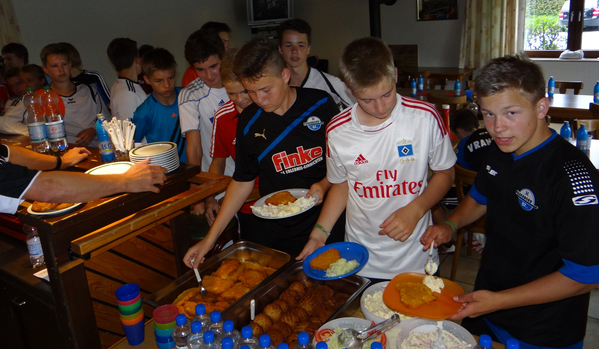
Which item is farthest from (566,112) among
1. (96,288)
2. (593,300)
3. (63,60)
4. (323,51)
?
(323,51)

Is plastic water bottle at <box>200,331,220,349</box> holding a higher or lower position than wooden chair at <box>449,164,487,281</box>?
higher

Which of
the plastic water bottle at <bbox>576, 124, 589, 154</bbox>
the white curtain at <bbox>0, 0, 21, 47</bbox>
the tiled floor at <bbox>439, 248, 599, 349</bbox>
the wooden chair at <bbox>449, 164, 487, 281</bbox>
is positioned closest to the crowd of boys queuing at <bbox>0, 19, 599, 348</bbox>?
the wooden chair at <bbox>449, 164, 487, 281</bbox>

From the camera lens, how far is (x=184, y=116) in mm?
2881

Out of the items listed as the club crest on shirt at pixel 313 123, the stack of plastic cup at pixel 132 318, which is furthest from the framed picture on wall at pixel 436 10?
the stack of plastic cup at pixel 132 318

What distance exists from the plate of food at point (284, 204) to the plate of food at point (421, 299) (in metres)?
0.58

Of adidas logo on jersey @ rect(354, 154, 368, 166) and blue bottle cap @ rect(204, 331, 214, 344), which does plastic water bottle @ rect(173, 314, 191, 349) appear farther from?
adidas logo on jersey @ rect(354, 154, 368, 166)

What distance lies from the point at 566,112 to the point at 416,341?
418 cm

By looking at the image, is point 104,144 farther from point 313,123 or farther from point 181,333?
point 181,333

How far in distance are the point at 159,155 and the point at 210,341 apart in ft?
3.64

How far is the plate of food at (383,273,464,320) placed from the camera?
4.17 ft

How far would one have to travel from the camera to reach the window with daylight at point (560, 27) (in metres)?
6.99

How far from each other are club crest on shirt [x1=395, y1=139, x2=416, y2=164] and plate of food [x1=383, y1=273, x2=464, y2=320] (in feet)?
1.58

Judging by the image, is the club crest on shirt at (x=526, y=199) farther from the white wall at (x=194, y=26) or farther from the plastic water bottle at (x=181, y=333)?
the white wall at (x=194, y=26)

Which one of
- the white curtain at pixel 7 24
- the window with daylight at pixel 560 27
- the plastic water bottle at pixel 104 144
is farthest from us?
the window with daylight at pixel 560 27
